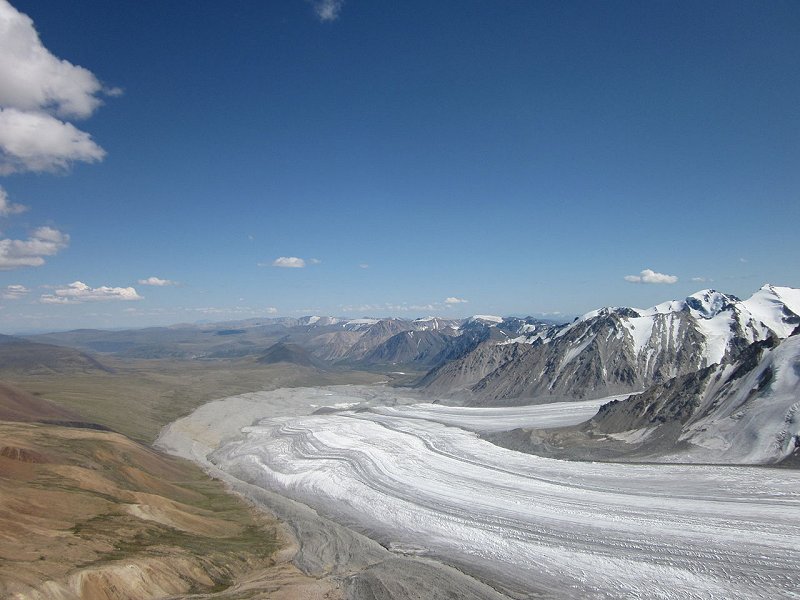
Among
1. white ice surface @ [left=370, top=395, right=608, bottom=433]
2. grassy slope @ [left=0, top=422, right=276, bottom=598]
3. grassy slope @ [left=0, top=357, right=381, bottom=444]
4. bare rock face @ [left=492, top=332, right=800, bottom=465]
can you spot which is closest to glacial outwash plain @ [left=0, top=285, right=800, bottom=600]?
grassy slope @ [left=0, top=422, right=276, bottom=598]

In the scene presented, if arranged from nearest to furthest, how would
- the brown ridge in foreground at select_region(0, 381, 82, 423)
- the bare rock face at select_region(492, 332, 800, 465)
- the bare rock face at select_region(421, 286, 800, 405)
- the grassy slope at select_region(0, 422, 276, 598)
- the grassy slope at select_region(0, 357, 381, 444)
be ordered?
the grassy slope at select_region(0, 422, 276, 598), the bare rock face at select_region(492, 332, 800, 465), the brown ridge in foreground at select_region(0, 381, 82, 423), the grassy slope at select_region(0, 357, 381, 444), the bare rock face at select_region(421, 286, 800, 405)

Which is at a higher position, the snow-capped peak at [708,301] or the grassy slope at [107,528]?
the snow-capped peak at [708,301]

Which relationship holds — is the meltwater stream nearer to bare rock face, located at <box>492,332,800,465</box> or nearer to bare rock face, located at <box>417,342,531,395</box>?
bare rock face, located at <box>492,332,800,465</box>

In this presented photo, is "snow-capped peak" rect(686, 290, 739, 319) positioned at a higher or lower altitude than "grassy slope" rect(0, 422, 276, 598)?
higher

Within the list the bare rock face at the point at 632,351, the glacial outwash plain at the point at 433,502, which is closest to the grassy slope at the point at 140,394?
the glacial outwash plain at the point at 433,502

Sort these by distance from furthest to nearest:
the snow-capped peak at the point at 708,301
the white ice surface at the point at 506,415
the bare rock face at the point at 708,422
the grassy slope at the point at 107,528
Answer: the snow-capped peak at the point at 708,301 < the white ice surface at the point at 506,415 < the bare rock face at the point at 708,422 < the grassy slope at the point at 107,528

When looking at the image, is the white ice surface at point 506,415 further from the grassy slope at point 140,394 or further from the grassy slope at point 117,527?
the grassy slope at point 117,527

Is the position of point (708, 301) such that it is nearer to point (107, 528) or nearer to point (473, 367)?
point (473, 367)

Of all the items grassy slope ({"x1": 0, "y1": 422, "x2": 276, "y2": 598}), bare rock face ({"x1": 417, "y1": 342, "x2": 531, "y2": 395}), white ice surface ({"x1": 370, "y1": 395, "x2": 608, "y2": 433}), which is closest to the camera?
grassy slope ({"x1": 0, "y1": 422, "x2": 276, "y2": 598})
